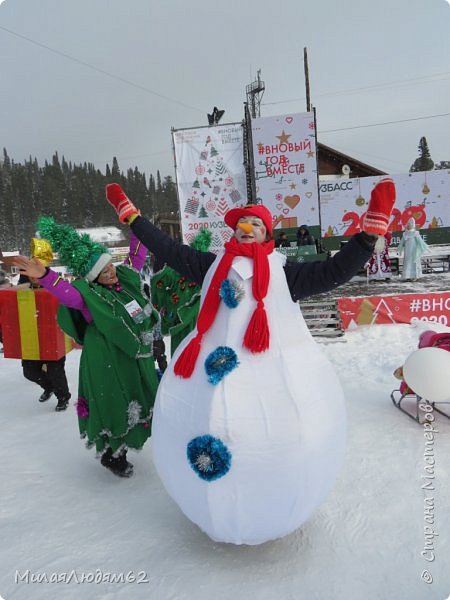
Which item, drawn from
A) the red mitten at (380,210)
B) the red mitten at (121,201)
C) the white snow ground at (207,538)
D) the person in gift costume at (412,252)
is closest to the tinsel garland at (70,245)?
the red mitten at (121,201)

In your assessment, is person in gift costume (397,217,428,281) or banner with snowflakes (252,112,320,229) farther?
banner with snowflakes (252,112,320,229)

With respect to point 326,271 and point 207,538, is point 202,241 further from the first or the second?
point 207,538

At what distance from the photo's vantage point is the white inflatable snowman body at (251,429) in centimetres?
189

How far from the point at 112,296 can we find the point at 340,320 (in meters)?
4.92

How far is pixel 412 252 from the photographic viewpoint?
37.1 ft

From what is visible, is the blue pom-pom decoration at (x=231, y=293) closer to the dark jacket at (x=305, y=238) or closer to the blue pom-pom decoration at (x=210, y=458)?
the blue pom-pom decoration at (x=210, y=458)

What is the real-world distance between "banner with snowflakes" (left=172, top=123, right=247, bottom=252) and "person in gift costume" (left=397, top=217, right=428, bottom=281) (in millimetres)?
4604

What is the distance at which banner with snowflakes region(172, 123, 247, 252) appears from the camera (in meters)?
11.4

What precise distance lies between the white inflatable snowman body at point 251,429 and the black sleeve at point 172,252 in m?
0.42

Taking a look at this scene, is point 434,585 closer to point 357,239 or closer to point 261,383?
point 261,383

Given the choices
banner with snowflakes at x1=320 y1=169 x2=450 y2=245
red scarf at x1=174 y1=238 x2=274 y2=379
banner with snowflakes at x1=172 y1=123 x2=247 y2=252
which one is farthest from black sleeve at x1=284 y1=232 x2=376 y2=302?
banner with snowflakes at x1=320 y1=169 x2=450 y2=245

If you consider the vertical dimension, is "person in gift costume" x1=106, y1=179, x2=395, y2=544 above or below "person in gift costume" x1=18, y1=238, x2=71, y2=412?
above

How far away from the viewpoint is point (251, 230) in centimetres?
226

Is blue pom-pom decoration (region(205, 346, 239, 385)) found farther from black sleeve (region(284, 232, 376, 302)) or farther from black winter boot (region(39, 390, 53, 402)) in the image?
black winter boot (region(39, 390, 53, 402))
